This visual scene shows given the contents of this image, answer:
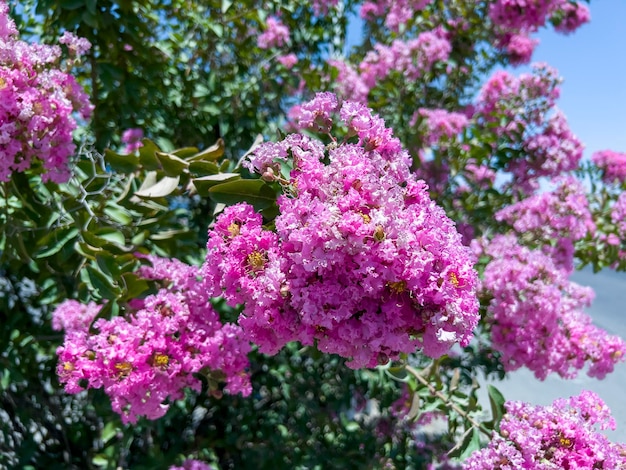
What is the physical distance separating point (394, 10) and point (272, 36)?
959mm

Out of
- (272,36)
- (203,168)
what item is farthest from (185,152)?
(272,36)

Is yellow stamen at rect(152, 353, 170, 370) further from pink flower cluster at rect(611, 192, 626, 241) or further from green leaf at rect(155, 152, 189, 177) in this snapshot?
pink flower cluster at rect(611, 192, 626, 241)

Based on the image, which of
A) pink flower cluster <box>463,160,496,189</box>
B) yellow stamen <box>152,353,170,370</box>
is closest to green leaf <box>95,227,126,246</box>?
yellow stamen <box>152,353,170,370</box>

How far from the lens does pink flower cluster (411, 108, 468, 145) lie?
2.74 meters

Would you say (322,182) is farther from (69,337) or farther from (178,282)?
(69,337)

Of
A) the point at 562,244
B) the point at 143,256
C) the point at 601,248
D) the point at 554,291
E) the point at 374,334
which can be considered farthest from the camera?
the point at 601,248

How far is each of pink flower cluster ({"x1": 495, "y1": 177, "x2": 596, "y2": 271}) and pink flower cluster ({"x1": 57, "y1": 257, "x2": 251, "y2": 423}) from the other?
1.63 meters

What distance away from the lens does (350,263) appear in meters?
0.85

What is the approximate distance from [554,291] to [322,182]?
1289mm

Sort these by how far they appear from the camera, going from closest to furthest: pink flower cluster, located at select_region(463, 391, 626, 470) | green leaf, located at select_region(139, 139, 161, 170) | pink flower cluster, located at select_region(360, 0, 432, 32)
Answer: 1. pink flower cluster, located at select_region(463, 391, 626, 470)
2. green leaf, located at select_region(139, 139, 161, 170)
3. pink flower cluster, located at select_region(360, 0, 432, 32)

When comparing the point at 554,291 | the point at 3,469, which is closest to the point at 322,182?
the point at 554,291

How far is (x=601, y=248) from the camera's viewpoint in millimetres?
2807

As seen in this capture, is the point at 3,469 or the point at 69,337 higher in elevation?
the point at 69,337

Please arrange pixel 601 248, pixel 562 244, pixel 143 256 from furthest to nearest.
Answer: pixel 601 248
pixel 562 244
pixel 143 256
